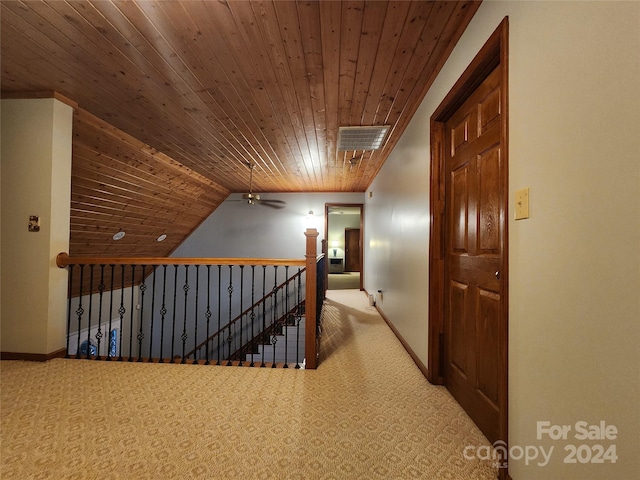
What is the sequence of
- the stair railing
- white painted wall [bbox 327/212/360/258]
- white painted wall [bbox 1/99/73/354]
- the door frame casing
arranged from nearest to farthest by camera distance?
the door frame casing, white painted wall [bbox 1/99/73/354], the stair railing, white painted wall [bbox 327/212/360/258]

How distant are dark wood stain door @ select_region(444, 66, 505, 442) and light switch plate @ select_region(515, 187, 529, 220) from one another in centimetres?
10

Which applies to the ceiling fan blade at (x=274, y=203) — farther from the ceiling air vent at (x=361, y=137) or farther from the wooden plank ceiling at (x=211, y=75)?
the ceiling air vent at (x=361, y=137)

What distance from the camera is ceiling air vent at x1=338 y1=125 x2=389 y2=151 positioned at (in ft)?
9.90

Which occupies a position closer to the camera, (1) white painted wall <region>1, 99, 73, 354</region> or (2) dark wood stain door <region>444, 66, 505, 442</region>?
(2) dark wood stain door <region>444, 66, 505, 442</region>

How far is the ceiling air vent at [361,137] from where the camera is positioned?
3018mm

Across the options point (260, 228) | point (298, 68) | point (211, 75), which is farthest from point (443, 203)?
point (260, 228)

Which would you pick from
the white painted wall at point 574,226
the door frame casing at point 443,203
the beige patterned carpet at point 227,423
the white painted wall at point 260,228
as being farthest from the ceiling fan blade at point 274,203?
the white painted wall at point 574,226

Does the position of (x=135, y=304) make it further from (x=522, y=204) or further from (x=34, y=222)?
(x=522, y=204)

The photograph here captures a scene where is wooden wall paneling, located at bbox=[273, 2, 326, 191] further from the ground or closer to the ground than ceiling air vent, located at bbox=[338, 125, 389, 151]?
further from the ground

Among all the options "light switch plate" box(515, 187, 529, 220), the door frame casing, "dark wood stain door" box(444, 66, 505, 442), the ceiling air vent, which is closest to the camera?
"light switch plate" box(515, 187, 529, 220)

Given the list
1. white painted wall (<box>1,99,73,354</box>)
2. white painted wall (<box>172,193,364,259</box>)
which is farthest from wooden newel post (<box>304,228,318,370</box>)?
white painted wall (<box>172,193,364,259</box>)

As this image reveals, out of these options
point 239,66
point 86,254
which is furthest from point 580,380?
point 86,254

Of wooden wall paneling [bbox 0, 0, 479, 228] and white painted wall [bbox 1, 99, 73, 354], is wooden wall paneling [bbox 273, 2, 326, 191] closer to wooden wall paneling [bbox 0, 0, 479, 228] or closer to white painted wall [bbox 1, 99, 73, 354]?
wooden wall paneling [bbox 0, 0, 479, 228]

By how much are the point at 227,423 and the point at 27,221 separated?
2.49 metres
